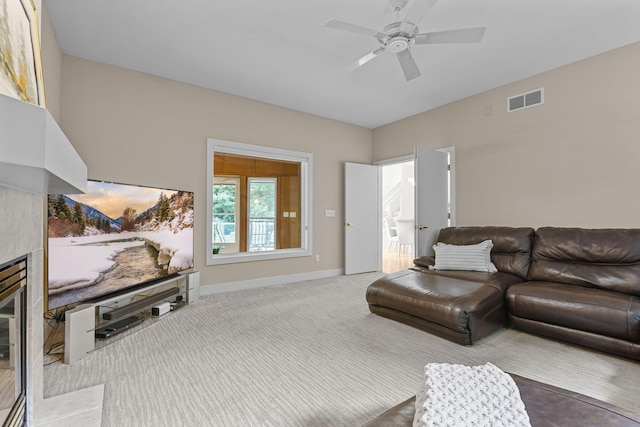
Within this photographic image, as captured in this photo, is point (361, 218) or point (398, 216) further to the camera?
point (398, 216)

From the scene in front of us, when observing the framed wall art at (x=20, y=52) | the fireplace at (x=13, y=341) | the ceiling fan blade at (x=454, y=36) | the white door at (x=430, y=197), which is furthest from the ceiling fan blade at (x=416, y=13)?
the fireplace at (x=13, y=341)

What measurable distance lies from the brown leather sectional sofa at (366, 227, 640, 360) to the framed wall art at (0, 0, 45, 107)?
2.83m

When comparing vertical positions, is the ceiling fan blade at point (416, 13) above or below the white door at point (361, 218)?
above

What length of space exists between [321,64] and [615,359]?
3.76 metres

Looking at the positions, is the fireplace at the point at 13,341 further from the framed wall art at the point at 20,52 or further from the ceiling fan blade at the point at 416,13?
the ceiling fan blade at the point at 416,13

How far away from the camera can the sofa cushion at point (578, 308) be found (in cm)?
216

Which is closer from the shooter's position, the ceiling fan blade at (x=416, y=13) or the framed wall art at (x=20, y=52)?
the framed wall art at (x=20, y=52)

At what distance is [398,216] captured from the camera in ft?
29.5

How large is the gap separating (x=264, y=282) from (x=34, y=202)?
3.39 metres

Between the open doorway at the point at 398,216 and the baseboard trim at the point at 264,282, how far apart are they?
1755mm

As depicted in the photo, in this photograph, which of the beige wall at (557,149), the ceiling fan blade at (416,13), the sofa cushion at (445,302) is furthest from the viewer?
the beige wall at (557,149)

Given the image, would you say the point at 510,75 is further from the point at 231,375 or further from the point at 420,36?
the point at 231,375

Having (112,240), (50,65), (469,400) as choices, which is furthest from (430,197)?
(50,65)

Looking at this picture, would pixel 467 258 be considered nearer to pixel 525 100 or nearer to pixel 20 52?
pixel 525 100
